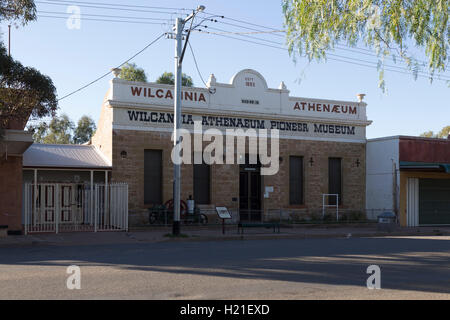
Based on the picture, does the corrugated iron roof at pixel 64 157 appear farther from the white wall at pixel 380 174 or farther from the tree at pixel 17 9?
the white wall at pixel 380 174

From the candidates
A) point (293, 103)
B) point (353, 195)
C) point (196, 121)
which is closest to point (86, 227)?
point (196, 121)

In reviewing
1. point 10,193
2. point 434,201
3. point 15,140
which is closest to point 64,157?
point 10,193

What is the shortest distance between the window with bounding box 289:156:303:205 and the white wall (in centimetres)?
382

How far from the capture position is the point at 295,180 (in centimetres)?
2572

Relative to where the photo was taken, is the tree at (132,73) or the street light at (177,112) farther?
the tree at (132,73)

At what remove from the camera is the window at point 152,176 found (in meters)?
22.7

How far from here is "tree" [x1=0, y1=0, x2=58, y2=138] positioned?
47.6ft

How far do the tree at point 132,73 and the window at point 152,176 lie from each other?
19540 mm

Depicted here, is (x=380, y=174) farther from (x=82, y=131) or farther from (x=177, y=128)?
(x=82, y=131)

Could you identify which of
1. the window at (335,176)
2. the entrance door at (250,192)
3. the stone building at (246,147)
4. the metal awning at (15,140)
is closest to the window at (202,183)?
the stone building at (246,147)

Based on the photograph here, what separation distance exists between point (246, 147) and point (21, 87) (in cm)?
1170

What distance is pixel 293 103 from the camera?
84.1 ft

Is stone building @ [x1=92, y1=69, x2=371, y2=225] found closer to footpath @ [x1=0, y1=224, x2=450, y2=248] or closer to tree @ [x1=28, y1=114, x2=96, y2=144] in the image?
footpath @ [x1=0, y1=224, x2=450, y2=248]

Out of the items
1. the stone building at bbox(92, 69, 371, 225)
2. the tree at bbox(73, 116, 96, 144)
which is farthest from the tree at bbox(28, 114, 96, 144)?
the stone building at bbox(92, 69, 371, 225)
